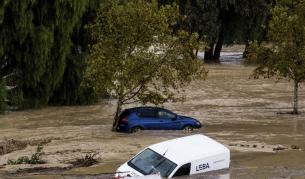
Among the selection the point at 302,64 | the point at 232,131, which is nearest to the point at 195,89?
the point at 302,64

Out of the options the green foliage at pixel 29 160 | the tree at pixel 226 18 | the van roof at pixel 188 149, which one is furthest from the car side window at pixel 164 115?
the tree at pixel 226 18

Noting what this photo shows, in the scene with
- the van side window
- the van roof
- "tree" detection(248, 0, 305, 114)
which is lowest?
the van side window

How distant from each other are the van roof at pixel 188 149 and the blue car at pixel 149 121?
35.8 ft

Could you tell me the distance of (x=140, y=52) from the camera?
89.8 feet

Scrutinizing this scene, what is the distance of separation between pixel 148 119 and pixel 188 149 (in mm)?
11742

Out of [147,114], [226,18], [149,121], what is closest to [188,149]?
[149,121]

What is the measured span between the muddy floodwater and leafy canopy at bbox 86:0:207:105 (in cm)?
239

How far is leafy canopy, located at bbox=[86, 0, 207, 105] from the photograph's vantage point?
88.8ft

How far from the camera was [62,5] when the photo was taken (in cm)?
3438

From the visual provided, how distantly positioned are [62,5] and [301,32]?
42.2ft

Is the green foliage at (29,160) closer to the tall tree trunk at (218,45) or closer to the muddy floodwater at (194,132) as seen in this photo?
the muddy floodwater at (194,132)

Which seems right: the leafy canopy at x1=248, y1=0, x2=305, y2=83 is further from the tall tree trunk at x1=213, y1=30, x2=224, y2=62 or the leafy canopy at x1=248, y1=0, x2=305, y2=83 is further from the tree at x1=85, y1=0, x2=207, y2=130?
the tall tree trunk at x1=213, y1=30, x2=224, y2=62

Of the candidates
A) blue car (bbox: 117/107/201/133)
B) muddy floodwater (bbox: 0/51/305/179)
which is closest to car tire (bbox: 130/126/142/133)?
blue car (bbox: 117/107/201/133)

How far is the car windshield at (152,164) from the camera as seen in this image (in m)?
14.5
